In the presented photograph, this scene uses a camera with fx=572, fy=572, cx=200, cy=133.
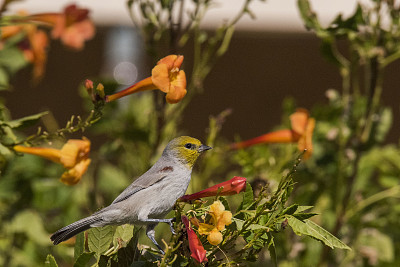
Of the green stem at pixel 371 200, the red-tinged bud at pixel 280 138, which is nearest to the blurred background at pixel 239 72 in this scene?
the green stem at pixel 371 200

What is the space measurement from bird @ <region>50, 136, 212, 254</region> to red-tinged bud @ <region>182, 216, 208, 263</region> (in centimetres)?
6

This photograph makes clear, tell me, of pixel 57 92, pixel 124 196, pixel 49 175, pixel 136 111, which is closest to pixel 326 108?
pixel 136 111

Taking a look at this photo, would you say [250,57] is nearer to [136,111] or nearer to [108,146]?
[136,111]

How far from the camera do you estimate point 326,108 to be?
190 centimetres

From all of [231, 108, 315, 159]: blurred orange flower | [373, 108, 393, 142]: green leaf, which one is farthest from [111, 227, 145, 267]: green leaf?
[373, 108, 393, 142]: green leaf

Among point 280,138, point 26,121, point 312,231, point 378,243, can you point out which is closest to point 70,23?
point 26,121

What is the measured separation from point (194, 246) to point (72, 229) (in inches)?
9.0

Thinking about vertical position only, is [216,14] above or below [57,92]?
above

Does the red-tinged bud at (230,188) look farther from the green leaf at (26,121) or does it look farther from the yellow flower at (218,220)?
the green leaf at (26,121)

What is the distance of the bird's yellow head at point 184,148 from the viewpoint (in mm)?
999

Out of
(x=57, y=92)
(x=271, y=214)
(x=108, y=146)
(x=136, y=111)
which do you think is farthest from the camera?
(x=57, y=92)

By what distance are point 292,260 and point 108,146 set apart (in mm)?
700

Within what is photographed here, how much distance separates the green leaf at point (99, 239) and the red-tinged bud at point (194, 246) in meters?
0.18

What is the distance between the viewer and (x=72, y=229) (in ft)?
3.05
